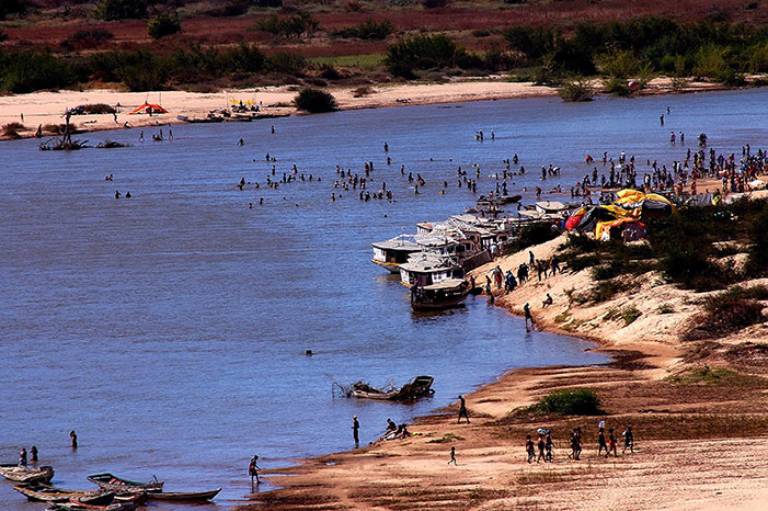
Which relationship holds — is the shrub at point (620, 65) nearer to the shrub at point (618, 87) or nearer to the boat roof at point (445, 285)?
the shrub at point (618, 87)

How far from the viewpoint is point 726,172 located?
85000 millimetres

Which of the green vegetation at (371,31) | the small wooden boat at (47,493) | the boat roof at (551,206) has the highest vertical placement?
the green vegetation at (371,31)

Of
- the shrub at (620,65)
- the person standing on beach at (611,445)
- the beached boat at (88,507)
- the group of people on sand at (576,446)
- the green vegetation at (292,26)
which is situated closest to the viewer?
the beached boat at (88,507)

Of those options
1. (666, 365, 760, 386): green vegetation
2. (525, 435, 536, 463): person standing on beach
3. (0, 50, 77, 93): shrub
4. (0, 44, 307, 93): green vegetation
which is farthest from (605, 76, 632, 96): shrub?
(525, 435, 536, 463): person standing on beach

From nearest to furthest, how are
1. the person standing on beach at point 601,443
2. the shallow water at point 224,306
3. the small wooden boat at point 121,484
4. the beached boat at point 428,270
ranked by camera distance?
the person standing on beach at point 601,443
the small wooden boat at point 121,484
the shallow water at point 224,306
the beached boat at point 428,270

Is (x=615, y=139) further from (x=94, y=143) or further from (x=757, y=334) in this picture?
(x=757, y=334)

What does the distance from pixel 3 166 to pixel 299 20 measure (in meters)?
76.0

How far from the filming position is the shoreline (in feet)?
446

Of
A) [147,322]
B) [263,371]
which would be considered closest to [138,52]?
[147,322]

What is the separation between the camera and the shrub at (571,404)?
140ft

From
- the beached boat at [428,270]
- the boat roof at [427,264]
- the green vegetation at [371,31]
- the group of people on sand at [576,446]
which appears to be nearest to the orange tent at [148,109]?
the green vegetation at [371,31]

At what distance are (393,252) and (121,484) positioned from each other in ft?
103

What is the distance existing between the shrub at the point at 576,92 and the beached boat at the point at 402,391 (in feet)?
325

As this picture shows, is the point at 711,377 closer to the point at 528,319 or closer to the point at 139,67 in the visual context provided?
the point at 528,319
